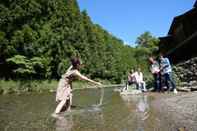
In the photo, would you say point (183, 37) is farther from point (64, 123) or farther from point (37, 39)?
point (64, 123)

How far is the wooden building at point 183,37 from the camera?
3741 cm

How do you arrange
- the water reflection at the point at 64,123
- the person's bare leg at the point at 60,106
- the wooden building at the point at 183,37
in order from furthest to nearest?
the wooden building at the point at 183,37
the person's bare leg at the point at 60,106
the water reflection at the point at 64,123

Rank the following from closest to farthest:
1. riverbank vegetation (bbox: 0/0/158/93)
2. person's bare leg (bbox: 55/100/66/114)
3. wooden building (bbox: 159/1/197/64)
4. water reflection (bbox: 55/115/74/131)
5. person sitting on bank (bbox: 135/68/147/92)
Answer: water reflection (bbox: 55/115/74/131) < person's bare leg (bbox: 55/100/66/114) < person sitting on bank (bbox: 135/68/147/92) < wooden building (bbox: 159/1/197/64) < riverbank vegetation (bbox: 0/0/158/93)

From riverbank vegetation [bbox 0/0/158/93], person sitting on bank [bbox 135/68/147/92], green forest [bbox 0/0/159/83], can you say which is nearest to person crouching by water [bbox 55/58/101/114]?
person sitting on bank [bbox 135/68/147/92]

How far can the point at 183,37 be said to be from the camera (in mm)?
41844

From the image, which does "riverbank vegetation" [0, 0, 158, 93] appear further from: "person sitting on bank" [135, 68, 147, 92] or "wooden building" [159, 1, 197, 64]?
"person sitting on bank" [135, 68, 147, 92]

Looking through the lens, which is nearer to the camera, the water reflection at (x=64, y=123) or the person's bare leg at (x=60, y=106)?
the water reflection at (x=64, y=123)

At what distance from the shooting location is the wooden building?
123 ft

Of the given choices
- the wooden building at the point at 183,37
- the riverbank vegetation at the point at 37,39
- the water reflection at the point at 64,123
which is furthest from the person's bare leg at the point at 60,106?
the riverbank vegetation at the point at 37,39

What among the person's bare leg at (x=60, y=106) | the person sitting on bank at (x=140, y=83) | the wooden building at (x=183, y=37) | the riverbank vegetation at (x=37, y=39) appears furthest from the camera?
the riverbank vegetation at (x=37, y=39)

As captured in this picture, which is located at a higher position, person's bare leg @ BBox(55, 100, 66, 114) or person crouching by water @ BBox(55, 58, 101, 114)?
person crouching by water @ BBox(55, 58, 101, 114)

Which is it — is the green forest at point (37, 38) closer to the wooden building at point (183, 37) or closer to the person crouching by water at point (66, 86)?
the wooden building at point (183, 37)

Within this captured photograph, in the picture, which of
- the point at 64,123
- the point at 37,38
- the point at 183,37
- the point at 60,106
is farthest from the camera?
the point at 37,38

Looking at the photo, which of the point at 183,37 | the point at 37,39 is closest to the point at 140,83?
the point at 183,37
